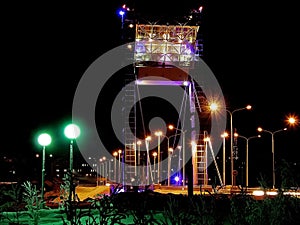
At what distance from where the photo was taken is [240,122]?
81.4m

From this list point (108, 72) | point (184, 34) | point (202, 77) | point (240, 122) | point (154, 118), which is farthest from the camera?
point (154, 118)

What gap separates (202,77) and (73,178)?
1211 inches

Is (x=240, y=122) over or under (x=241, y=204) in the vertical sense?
over

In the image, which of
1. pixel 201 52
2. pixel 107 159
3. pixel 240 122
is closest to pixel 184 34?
pixel 201 52

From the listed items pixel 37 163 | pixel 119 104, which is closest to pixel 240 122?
pixel 37 163

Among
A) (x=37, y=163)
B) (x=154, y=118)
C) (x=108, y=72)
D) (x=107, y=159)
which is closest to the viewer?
(x=108, y=72)

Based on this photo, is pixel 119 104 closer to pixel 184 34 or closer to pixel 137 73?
pixel 137 73

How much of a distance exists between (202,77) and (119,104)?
26.5 ft

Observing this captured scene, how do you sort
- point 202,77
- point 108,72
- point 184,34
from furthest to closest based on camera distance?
point 108,72, point 202,77, point 184,34

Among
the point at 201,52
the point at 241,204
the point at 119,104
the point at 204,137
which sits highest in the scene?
the point at 201,52

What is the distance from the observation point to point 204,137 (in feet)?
126

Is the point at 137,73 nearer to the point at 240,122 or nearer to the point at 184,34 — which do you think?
the point at 184,34

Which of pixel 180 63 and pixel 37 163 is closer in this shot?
pixel 180 63

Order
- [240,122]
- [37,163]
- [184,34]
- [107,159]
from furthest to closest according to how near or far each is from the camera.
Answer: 1. [107,159]
2. [240,122]
3. [37,163]
4. [184,34]
